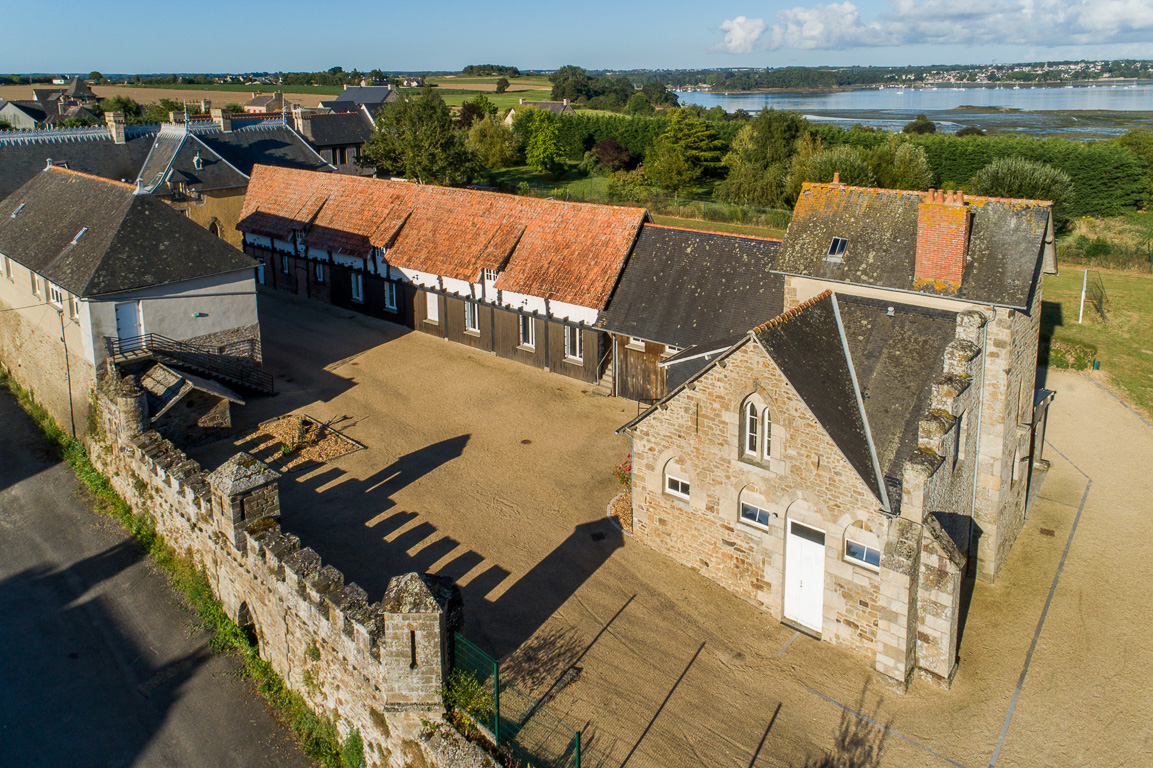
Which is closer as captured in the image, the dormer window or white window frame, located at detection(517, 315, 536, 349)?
the dormer window

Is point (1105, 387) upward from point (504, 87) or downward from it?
downward

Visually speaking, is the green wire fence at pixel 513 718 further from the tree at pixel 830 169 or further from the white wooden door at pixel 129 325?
the tree at pixel 830 169

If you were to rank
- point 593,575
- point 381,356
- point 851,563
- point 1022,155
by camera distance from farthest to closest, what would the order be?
point 1022,155 < point 381,356 < point 593,575 < point 851,563

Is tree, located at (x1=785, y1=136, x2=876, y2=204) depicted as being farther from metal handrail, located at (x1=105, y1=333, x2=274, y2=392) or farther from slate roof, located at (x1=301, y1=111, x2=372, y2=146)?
slate roof, located at (x1=301, y1=111, x2=372, y2=146)

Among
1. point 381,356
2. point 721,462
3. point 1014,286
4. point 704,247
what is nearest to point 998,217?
point 1014,286

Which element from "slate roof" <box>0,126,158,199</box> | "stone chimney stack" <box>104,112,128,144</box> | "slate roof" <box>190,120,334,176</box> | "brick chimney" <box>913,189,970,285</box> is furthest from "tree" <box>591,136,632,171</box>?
"brick chimney" <box>913,189,970,285</box>

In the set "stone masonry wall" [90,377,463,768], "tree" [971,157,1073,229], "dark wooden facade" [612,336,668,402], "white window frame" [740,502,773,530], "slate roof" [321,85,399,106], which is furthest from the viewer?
"slate roof" [321,85,399,106]

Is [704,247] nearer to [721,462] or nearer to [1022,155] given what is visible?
[721,462]
